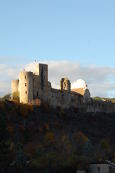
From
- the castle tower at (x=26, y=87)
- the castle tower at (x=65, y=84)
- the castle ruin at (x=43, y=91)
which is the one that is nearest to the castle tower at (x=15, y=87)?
the castle ruin at (x=43, y=91)

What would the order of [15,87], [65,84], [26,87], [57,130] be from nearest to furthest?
[57,130] → [26,87] → [15,87] → [65,84]

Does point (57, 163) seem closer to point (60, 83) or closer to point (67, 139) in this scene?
point (67, 139)

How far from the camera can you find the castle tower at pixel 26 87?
11431cm

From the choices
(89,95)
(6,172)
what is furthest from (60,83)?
(6,172)

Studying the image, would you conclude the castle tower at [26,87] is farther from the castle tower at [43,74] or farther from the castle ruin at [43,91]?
the castle tower at [43,74]

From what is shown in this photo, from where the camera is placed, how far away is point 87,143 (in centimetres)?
10156

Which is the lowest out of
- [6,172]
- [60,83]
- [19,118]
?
[6,172]

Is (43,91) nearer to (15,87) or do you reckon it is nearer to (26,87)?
(26,87)

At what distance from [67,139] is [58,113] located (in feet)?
44.7

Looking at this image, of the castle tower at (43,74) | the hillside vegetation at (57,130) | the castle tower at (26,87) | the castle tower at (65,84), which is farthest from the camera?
the castle tower at (65,84)

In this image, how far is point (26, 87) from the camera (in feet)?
376

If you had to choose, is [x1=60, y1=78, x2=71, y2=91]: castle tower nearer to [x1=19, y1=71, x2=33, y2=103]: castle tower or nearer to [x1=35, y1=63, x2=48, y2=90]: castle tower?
[x1=35, y1=63, x2=48, y2=90]: castle tower

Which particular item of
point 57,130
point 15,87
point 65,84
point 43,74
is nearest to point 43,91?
point 43,74

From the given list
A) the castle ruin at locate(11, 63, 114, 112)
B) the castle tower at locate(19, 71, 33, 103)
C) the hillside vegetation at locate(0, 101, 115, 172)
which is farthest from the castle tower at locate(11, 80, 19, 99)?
the hillside vegetation at locate(0, 101, 115, 172)
